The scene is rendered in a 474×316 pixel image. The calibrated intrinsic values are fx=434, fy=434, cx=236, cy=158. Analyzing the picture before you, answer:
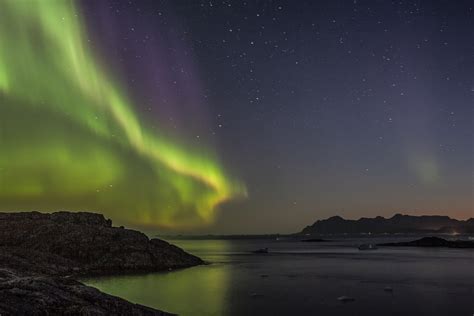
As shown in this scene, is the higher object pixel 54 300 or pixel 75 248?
pixel 75 248

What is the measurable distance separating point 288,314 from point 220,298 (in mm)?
10010

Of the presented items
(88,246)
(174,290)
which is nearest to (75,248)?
(88,246)

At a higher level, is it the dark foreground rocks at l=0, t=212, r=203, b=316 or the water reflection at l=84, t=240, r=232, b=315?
the dark foreground rocks at l=0, t=212, r=203, b=316

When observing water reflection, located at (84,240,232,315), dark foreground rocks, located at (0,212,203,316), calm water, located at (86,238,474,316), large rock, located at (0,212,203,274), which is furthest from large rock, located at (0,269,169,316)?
large rock, located at (0,212,203,274)

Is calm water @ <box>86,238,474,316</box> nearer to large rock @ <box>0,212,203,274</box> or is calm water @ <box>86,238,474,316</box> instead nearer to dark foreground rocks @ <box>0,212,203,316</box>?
dark foreground rocks @ <box>0,212,203,316</box>

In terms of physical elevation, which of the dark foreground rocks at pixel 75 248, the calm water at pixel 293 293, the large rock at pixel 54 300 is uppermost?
the dark foreground rocks at pixel 75 248

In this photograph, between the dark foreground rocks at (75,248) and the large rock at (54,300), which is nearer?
the large rock at (54,300)

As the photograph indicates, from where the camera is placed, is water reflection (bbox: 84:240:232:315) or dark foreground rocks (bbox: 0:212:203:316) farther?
dark foreground rocks (bbox: 0:212:203:316)

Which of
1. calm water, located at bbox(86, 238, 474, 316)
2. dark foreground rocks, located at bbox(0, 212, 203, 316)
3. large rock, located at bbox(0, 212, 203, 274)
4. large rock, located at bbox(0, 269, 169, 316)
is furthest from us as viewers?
large rock, located at bbox(0, 212, 203, 274)

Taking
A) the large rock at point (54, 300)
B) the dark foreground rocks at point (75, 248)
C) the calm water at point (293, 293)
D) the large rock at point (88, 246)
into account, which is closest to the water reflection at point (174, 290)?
the calm water at point (293, 293)

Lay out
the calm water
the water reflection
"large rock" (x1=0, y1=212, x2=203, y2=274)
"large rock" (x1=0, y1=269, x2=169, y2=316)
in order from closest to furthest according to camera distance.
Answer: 1. "large rock" (x1=0, y1=269, x2=169, y2=316)
2. the calm water
3. the water reflection
4. "large rock" (x1=0, y1=212, x2=203, y2=274)

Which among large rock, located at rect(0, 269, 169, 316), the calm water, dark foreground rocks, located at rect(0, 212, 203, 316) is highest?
dark foreground rocks, located at rect(0, 212, 203, 316)

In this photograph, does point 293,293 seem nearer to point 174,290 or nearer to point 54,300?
point 174,290

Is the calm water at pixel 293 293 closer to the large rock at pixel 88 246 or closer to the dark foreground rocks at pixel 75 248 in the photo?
the dark foreground rocks at pixel 75 248
